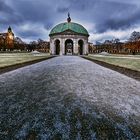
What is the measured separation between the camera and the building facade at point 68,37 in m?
61.2

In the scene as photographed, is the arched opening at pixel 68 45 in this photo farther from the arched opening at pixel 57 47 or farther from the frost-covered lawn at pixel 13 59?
the frost-covered lawn at pixel 13 59

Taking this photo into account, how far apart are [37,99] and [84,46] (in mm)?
58349

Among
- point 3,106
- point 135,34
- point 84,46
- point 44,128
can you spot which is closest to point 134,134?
point 44,128

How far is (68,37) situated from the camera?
61.7m

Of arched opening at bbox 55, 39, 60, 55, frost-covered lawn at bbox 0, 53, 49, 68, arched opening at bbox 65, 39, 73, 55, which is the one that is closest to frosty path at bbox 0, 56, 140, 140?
frost-covered lawn at bbox 0, 53, 49, 68

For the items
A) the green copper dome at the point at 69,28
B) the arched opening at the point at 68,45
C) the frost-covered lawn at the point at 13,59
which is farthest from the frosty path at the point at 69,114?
the arched opening at the point at 68,45

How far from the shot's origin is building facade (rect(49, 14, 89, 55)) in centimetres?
6125

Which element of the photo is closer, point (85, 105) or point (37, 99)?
point (85, 105)

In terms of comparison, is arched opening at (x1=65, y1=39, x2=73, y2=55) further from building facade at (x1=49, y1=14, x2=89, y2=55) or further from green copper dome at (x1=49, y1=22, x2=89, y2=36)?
green copper dome at (x1=49, y1=22, x2=89, y2=36)

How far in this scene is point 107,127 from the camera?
3.76 m

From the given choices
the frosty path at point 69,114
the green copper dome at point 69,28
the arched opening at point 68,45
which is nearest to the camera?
the frosty path at point 69,114

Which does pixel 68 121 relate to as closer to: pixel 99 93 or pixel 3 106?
pixel 3 106

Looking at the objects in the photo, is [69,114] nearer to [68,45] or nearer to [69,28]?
[69,28]

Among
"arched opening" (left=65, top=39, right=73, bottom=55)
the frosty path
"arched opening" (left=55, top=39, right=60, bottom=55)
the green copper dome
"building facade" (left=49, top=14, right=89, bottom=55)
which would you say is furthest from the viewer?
"arched opening" (left=65, top=39, right=73, bottom=55)
